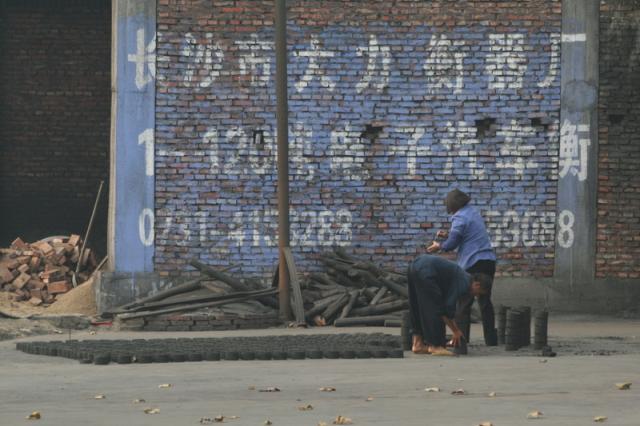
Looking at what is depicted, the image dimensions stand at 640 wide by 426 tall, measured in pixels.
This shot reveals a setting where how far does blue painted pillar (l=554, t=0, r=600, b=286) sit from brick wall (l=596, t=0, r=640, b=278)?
0.11 meters

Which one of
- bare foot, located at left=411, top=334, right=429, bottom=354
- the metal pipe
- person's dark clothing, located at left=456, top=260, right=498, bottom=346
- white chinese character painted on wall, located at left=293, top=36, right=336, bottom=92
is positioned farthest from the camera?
white chinese character painted on wall, located at left=293, top=36, right=336, bottom=92

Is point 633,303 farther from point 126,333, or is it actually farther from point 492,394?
point 492,394

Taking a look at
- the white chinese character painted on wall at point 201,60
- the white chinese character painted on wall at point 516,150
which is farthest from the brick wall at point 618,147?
the white chinese character painted on wall at point 201,60

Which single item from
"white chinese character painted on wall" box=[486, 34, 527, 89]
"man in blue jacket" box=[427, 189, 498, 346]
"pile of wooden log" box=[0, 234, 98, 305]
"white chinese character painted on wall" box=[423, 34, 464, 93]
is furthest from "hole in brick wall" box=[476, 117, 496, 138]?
"pile of wooden log" box=[0, 234, 98, 305]

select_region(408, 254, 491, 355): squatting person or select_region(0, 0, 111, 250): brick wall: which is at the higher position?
select_region(0, 0, 111, 250): brick wall

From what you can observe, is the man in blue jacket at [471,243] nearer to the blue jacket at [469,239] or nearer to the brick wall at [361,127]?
the blue jacket at [469,239]

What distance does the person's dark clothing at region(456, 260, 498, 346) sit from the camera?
14125 millimetres

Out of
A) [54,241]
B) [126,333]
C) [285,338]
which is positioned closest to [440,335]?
[285,338]

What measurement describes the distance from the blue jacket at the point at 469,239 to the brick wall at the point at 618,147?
6548mm

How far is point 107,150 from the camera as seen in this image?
27.1 m

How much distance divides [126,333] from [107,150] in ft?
31.2

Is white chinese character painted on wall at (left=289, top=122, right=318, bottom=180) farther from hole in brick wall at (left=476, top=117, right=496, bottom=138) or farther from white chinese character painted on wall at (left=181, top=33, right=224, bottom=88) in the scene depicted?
hole in brick wall at (left=476, top=117, right=496, bottom=138)

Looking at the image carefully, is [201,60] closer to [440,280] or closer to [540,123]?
[540,123]

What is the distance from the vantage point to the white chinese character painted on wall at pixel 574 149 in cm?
2083
